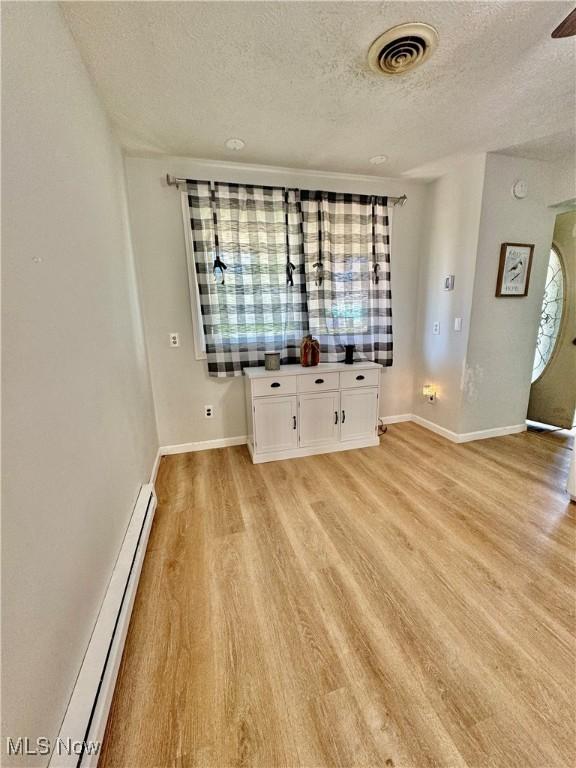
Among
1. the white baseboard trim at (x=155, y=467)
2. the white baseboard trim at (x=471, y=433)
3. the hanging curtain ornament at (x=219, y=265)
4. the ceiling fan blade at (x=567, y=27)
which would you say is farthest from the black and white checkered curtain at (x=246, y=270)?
the ceiling fan blade at (x=567, y=27)

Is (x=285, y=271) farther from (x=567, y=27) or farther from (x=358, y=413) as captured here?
(x=567, y=27)

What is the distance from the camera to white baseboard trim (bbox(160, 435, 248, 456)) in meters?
2.82

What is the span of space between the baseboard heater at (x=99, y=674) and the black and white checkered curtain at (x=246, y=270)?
1.67 metres

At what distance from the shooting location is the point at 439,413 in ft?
10.1

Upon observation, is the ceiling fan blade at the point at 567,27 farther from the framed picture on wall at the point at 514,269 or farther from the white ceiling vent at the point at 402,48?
the framed picture on wall at the point at 514,269

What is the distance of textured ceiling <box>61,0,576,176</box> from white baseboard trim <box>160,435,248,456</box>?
2.39 meters

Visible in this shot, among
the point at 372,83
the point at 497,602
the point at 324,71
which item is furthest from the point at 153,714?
the point at 372,83

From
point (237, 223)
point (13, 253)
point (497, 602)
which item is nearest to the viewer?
point (13, 253)

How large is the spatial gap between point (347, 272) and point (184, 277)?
148cm

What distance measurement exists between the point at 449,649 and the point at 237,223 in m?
2.92

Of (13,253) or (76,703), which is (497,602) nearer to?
(76,703)

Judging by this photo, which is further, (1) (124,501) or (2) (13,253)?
(1) (124,501)

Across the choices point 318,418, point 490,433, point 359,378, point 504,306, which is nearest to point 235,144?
point 359,378

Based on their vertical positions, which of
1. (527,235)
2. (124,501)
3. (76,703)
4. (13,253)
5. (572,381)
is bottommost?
(76,703)
